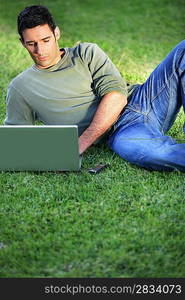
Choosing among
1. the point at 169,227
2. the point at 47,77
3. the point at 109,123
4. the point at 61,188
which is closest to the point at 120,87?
the point at 109,123

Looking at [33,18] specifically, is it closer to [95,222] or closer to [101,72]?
[101,72]

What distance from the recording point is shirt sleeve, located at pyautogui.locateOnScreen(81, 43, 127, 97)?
3771mm

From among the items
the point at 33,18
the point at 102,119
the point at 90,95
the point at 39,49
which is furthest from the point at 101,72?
the point at 33,18

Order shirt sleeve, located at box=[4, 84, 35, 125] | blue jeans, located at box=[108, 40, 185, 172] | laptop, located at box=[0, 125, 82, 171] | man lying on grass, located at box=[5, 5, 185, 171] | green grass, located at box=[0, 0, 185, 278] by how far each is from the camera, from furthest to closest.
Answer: shirt sleeve, located at box=[4, 84, 35, 125]
man lying on grass, located at box=[5, 5, 185, 171]
blue jeans, located at box=[108, 40, 185, 172]
laptop, located at box=[0, 125, 82, 171]
green grass, located at box=[0, 0, 185, 278]

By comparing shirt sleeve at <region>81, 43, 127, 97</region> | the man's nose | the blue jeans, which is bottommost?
the blue jeans

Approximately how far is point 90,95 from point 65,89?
0.55 feet

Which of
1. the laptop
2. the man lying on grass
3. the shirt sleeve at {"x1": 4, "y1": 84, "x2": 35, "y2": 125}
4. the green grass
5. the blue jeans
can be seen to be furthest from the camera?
the shirt sleeve at {"x1": 4, "y1": 84, "x2": 35, "y2": 125}

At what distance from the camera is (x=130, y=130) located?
12.4ft

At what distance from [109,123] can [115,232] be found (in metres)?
0.96

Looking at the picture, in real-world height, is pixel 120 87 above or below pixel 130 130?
above

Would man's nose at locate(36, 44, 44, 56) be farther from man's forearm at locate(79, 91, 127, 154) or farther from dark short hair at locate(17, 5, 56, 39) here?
man's forearm at locate(79, 91, 127, 154)

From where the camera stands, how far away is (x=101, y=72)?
379cm

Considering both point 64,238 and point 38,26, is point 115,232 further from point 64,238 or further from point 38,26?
point 38,26

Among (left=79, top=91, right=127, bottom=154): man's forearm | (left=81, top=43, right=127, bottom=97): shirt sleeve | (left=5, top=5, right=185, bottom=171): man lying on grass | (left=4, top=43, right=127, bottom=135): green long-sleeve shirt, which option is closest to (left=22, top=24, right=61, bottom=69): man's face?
(left=5, top=5, right=185, bottom=171): man lying on grass
